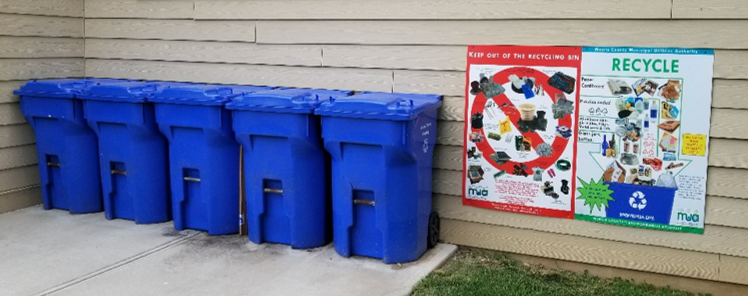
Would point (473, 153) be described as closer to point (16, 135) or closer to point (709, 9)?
point (709, 9)

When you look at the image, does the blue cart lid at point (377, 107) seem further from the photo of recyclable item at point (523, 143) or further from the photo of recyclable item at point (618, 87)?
the photo of recyclable item at point (618, 87)

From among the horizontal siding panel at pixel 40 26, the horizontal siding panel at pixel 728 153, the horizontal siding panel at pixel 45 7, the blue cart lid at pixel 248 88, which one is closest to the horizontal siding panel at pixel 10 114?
the horizontal siding panel at pixel 40 26

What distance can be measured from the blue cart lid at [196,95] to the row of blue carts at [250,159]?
0.01m

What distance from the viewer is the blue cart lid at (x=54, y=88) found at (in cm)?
577

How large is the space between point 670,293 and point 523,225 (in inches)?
39.6

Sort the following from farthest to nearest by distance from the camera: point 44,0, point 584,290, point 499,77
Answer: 1. point 44,0
2. point 499,77
3. point 584,290

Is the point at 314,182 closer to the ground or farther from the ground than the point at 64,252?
farther from the ground

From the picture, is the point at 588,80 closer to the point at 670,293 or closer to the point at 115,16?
the point at 670,293

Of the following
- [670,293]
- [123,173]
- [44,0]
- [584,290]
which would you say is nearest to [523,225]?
[584,290]

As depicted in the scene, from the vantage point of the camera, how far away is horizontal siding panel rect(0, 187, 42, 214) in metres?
6.09

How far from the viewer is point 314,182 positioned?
16.5 feet

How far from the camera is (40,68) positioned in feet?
20.6

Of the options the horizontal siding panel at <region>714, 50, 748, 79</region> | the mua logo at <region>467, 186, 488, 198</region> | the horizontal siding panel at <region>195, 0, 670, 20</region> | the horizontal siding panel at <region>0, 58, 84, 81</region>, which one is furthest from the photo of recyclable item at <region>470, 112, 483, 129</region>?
the horizontal siding panel at <region>0, 58, 84, 81</region>

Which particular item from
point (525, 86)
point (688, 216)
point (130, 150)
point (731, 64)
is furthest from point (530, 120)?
point (130, 150)
